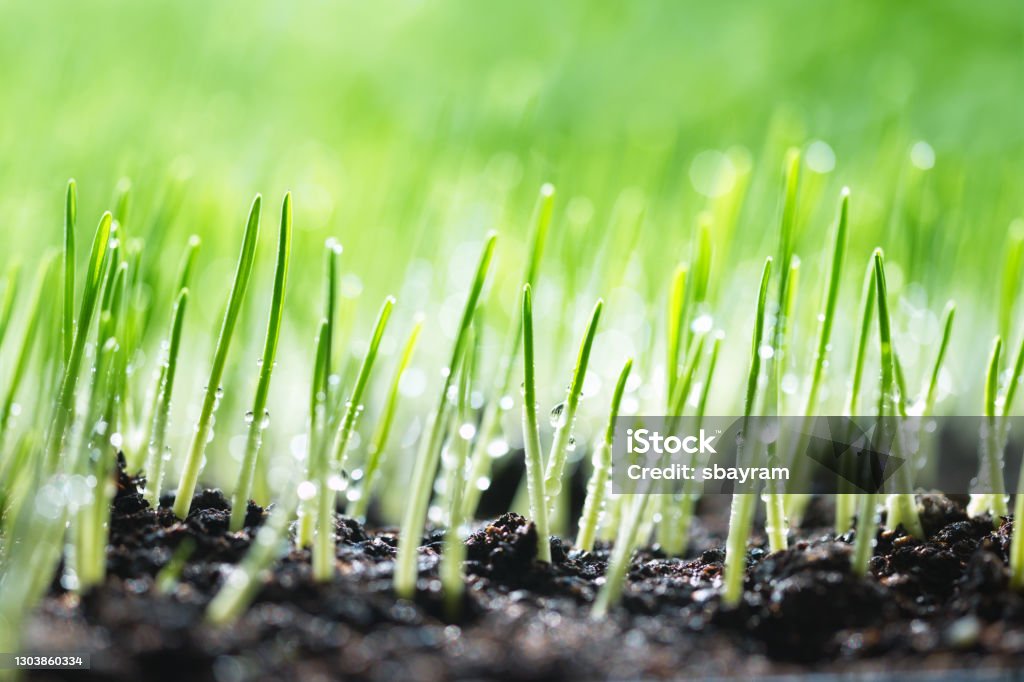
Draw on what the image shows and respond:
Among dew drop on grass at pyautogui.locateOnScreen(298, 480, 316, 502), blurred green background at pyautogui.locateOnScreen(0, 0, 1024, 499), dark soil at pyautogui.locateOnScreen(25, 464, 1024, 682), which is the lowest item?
dark soil at pyautogui.locateOnScreen(25, 464, 1024, 682)

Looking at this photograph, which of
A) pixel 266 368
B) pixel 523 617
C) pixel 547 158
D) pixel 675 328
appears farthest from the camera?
pixel 547 158

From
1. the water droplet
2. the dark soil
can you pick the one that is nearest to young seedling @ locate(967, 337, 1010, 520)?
the dark soil

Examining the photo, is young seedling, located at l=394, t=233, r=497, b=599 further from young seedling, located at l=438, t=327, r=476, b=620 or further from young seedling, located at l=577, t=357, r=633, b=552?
young seedling, located at l=577, t=357, r=633, b=552

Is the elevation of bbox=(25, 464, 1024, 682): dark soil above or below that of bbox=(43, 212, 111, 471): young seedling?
below

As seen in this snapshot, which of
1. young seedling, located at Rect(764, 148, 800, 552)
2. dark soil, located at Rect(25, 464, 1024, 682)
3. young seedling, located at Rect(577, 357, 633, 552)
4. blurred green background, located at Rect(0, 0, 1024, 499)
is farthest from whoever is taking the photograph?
blurred green background, located at Rect(0, 0, 1024, 499)

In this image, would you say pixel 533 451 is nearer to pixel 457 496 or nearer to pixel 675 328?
pixel 457 496

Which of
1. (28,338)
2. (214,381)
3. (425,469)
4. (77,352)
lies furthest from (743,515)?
(28,338)

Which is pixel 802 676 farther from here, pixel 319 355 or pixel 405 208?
pixel 405 208
